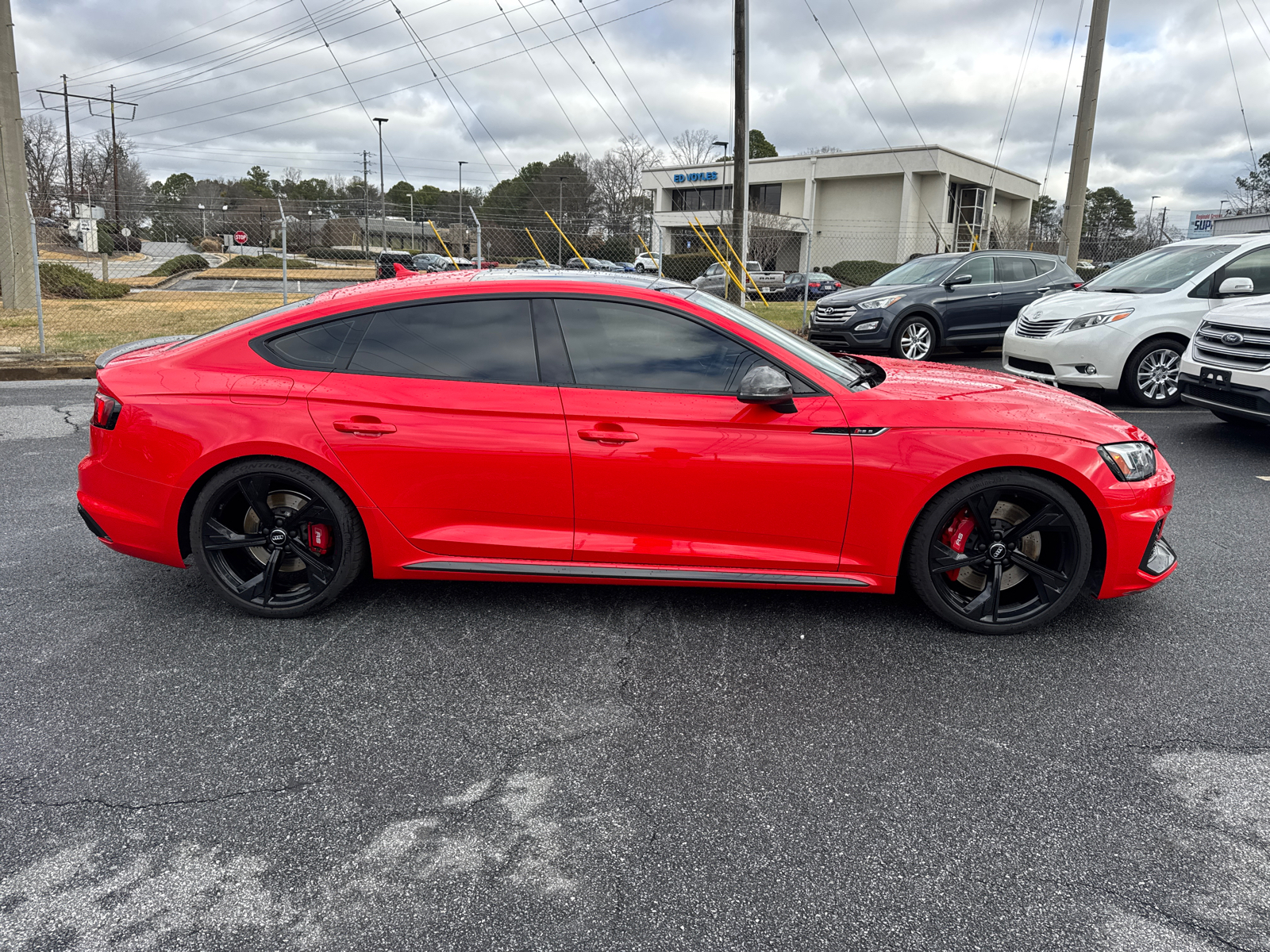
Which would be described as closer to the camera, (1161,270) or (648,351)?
(648,351)

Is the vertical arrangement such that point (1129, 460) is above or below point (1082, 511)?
above

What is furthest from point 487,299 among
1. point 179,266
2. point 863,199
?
point 863,199

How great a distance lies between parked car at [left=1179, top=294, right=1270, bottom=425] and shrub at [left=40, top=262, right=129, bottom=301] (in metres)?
23.5

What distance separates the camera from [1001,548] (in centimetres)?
368

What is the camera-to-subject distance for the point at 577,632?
3770 millimetres

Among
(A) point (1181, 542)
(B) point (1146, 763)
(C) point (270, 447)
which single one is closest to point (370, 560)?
(C) point (270, 447)

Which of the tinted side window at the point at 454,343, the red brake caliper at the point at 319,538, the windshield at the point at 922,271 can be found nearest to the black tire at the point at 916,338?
the windshield at the point at 922,271

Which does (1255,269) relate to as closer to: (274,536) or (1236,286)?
(1236,286)

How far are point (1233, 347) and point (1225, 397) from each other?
1.32 feet

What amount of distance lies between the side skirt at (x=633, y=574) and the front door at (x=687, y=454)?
0.05 metres

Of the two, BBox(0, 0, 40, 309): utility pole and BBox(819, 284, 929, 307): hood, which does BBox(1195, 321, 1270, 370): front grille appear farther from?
BBox(0, 0, 40, 309): utility pole

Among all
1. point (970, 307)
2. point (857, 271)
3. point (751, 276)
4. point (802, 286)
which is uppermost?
point (857, 271)

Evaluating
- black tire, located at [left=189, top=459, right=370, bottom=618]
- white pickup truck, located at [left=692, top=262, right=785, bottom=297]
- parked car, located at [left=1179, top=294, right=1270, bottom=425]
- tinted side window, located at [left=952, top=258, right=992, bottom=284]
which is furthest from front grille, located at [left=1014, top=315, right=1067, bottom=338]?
white pickup truck, located at [left=692, top=262, right=785, bottom=297]

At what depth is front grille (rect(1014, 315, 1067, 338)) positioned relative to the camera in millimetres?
9555
